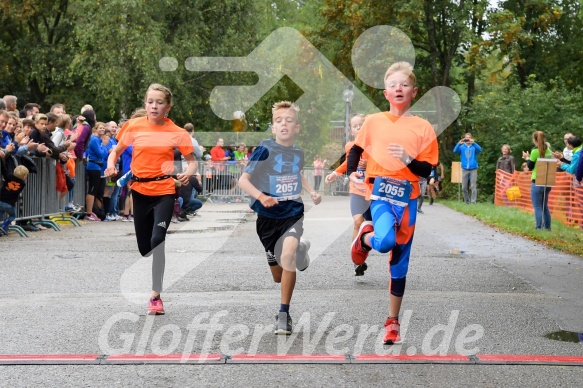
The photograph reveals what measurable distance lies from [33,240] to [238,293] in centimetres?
619

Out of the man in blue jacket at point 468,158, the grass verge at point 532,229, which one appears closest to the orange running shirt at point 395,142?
the grass verge at point 532,229

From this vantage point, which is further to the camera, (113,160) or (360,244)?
(113,160)

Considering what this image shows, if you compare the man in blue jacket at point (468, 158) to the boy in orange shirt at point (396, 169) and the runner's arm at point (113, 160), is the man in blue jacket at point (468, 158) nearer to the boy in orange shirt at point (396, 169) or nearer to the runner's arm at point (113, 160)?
the runner's arm at point (113, 160)

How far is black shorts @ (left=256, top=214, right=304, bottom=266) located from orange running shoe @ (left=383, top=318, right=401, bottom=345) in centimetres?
99

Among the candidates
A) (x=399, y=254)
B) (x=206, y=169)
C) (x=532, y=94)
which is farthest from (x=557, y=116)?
(x=399, y=254)

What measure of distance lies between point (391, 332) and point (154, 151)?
2.75 m

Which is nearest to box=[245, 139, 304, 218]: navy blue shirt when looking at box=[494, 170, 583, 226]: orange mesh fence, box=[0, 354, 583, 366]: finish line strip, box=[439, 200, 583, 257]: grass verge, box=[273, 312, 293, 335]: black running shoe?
box=[273, 312, 293, 335]: black running shoe

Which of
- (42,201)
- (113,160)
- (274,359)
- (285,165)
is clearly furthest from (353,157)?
(42,201)

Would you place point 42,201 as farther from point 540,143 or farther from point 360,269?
point 540,143

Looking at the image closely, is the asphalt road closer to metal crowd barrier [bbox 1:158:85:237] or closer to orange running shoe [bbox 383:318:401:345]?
orange running shoe [bbox 383:318:401:345]

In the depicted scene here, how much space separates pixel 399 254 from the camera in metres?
7.09

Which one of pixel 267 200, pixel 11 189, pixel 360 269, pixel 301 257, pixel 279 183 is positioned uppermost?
pixel 279 183

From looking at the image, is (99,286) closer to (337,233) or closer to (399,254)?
(399,254)

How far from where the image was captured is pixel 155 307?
26.5 feet
